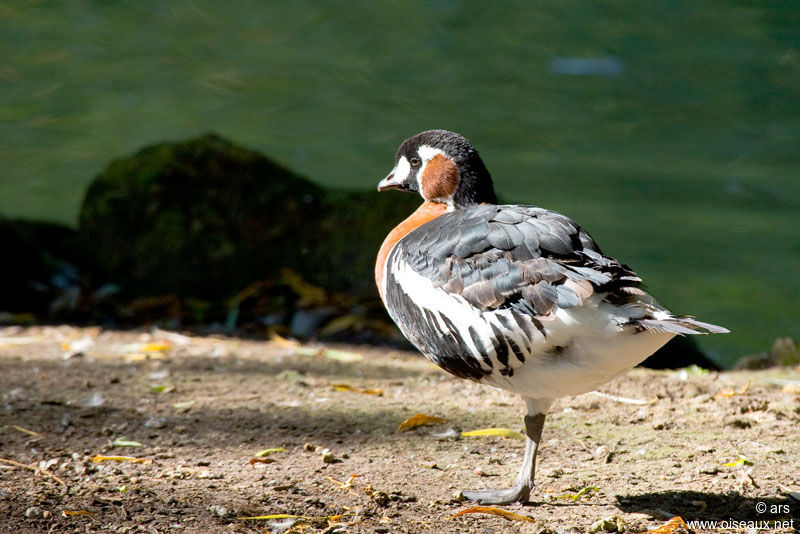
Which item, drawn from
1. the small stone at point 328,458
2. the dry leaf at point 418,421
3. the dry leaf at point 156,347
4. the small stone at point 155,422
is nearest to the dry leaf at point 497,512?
the small stone at point 328,458

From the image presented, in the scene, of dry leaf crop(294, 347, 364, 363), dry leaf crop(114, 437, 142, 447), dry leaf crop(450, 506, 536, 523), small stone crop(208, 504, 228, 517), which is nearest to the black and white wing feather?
dry leaf crop(450, 506, 536, 523)

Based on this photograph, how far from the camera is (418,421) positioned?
339 cm

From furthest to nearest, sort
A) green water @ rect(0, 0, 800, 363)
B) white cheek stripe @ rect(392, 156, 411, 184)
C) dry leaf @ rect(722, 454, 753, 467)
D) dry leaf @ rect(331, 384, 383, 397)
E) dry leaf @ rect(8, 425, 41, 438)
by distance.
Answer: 1. green water @ rect(0, 0, 800, 363)
2. dry leaf @ rect(331, 384, 383, 397)
3. white cheek stripe @ rect(392, 156, 411, 184)
4. dry leaf @ rect(8, 425, 41, 438)
5. dry leaf @ rect(722, 454, 753, 467)

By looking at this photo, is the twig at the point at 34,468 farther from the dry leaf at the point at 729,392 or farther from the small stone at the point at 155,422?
the dry leaf at the point at 729,392

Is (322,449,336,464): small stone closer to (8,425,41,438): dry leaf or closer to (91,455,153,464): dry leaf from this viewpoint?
(91,455,153,464): dry leaf

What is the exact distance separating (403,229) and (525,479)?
1.10 metres

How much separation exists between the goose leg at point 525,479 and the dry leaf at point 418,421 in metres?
0.65

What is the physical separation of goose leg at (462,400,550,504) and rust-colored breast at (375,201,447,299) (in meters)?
0.73

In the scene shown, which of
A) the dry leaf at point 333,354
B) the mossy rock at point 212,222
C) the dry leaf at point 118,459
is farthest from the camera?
the mossy rock at point 212,222

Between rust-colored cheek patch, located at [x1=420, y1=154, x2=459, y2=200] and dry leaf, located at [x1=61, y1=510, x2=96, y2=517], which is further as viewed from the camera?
rust-colored cheek patch, located at [x1=420, y1=154, x2=459, y2=200]

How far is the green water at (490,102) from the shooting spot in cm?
784

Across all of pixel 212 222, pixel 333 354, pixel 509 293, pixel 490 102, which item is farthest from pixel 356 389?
pixel 490 102

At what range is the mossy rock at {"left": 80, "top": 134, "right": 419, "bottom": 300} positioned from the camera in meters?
6.00

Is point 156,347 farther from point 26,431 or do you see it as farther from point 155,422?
point 26,431
